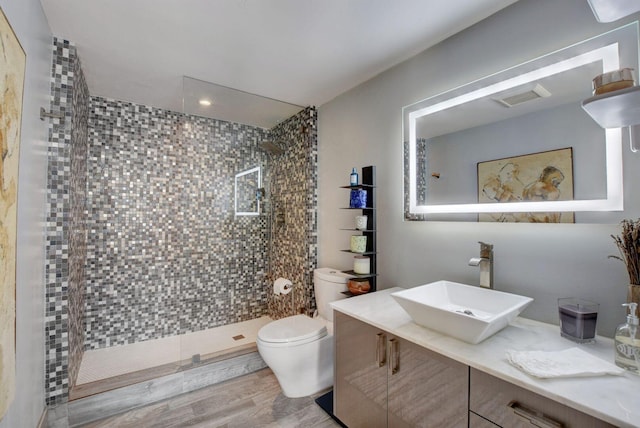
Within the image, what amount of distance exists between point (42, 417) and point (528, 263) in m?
2.95

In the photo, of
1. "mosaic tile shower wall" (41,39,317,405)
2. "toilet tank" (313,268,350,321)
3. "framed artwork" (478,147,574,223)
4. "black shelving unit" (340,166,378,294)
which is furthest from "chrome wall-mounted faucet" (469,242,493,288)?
"mosaic tile shower wall" (41,39,317,405)

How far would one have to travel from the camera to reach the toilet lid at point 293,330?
207 cm

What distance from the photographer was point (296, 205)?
3.05m

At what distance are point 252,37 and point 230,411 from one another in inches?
101

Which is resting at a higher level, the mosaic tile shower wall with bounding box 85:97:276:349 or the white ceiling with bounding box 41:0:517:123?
the white ceiling with bounding box 41:0:517:123

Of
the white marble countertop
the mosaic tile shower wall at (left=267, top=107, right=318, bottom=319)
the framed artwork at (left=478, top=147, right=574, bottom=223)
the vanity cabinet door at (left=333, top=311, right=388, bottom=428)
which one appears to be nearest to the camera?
the white marble countertop

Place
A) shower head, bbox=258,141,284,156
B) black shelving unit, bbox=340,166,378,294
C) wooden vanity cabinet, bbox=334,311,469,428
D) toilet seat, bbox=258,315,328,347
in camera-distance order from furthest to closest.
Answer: shower head, bbox=258,141,284,156 < black shelving unit, bbox=340,166,378,294 < toilet seat, bbox=258,315,328,347 < wooden vanity cabinet, bbox=334,311,469,428

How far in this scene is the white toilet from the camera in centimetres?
205

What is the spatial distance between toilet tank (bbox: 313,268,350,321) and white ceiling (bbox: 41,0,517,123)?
1660mm

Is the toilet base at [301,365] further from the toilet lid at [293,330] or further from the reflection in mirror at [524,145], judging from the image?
the reflection in mirror at [524,145]

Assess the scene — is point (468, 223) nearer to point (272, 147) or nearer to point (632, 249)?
point (632, 249)

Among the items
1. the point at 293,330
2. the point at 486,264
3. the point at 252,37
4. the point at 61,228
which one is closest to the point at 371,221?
the point at 486,264

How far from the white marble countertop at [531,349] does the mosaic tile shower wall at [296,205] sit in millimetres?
1148

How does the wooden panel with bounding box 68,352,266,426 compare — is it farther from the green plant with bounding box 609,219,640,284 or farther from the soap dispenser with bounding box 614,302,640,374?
the green plant with bounding box 609,219,640,284
